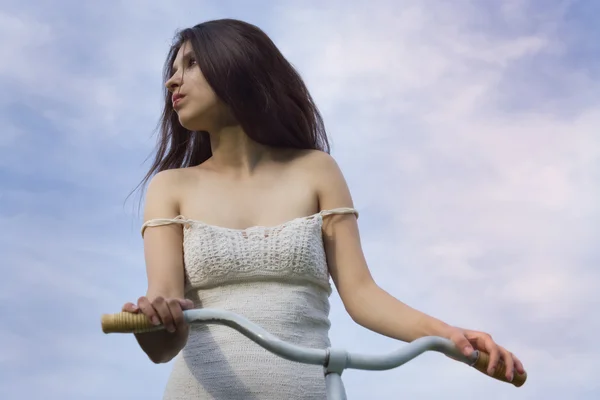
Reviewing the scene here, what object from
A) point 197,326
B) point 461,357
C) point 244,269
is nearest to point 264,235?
point 244,269

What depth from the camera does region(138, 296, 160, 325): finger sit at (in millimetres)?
2359

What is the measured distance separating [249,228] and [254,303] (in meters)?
0.31

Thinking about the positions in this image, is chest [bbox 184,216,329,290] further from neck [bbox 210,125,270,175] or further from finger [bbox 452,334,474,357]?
finger [bbox 452,334,474,357]

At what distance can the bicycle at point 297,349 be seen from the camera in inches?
88.8

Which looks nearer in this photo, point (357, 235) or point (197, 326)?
point (197, 326)

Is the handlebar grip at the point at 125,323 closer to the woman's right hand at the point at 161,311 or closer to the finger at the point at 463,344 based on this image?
the woman's right hand at the point at 161,311

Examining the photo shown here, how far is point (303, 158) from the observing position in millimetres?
3553

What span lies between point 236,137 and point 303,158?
27 cm

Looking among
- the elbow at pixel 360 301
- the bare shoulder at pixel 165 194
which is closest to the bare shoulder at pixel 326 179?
the elbow at pixel 360 301

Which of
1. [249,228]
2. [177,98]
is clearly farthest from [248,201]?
[177,98]

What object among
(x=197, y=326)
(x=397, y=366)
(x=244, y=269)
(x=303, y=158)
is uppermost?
(x=303, y=158)

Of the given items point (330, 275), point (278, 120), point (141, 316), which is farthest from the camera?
point (278, 120)

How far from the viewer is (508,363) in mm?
2625

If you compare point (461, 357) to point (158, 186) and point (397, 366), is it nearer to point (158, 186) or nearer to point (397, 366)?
point (397, 366)
